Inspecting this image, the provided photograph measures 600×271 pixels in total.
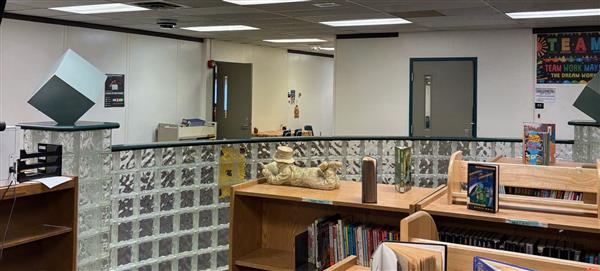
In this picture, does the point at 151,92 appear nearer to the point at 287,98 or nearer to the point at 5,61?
the point at 5,61

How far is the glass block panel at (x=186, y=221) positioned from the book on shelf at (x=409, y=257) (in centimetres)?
229

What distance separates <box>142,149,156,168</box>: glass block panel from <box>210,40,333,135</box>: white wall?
20.2ft

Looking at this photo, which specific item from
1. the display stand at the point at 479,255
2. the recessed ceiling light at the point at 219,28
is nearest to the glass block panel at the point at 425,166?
the display stand at the point at 479,255

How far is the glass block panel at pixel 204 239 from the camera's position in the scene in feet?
12.7

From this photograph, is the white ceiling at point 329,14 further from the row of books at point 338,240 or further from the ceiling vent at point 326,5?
the row of books at point 338,240

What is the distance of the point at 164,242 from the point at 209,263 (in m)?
0.43

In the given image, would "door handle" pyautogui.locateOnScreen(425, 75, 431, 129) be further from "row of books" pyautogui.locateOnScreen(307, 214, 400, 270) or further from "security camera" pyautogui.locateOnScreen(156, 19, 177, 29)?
"row of books" pyautogui.locateOnScreen(307, 214, 400, 270)

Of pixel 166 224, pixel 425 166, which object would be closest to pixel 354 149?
pixel 425 166

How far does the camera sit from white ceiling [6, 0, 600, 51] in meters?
5.53

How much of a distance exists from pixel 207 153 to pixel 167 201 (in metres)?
0.44

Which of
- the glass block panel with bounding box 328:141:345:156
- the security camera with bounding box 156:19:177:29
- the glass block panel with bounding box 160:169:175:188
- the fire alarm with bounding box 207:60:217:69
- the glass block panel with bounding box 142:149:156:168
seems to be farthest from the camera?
the fire alarm with bounding box 207:60:217:69

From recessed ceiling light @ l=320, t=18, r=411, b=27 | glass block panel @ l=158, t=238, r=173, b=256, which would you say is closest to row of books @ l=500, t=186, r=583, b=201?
glass block panel @ l=158, t=238, r=173, b=256

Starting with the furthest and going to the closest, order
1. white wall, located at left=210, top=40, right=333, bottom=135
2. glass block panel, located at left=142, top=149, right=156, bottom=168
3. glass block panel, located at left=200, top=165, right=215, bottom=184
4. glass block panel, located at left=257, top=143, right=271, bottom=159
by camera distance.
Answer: white wall, located at left=210, top=40, right=333, bottom=135, glass block panel, located at left=257, top=143, right=271, bottom=159, glass block panel, located at left=200, top=165, right=215, bottom=184, glass block panel, located at left=142, top=149, right=156, bottom=168

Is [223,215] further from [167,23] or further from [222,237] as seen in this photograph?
[167,23]
